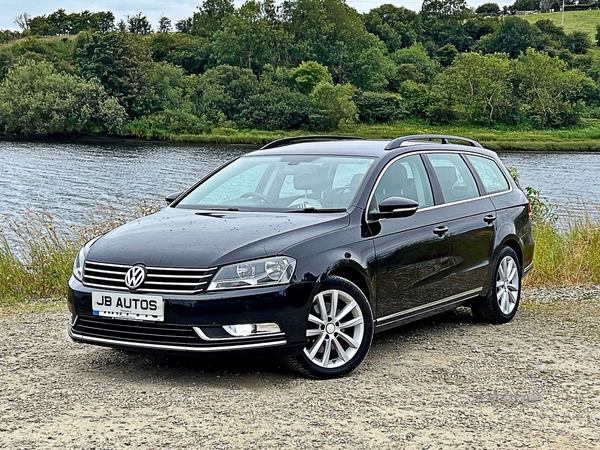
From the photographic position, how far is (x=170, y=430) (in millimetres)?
4988

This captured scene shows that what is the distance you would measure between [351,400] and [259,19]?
144260mm

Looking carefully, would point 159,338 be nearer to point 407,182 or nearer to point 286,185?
point 286,185

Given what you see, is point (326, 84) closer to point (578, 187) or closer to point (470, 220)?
point (578, 187)

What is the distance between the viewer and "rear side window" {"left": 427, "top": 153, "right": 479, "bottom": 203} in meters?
7.84

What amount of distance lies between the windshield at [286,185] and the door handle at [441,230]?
80 centimetres

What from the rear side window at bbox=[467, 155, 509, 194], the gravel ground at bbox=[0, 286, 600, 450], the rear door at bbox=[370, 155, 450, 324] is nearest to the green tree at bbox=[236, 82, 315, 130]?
the rear side window at bbox=[467, 155, 509, 194]

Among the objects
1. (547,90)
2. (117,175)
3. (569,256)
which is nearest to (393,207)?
(569,256)

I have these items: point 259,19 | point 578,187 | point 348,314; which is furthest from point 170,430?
point 259,19

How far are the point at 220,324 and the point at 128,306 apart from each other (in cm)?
64

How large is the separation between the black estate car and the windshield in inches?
0.6

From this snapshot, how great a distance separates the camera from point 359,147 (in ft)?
25.1

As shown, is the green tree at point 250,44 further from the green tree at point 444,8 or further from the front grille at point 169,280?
the front grille at point 169,280

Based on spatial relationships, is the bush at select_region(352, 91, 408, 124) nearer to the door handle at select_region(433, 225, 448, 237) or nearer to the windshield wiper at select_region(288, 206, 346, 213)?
the door handle at select_region(433, 225, 448, 237)

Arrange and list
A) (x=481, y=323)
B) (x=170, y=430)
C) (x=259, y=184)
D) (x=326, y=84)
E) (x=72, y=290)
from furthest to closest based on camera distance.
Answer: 1. (x=326, y=84)
2. (x=481, y=323)
3. (x=259, y=184)
4. (x=72, y=290)
5. (x=170, y=430)
